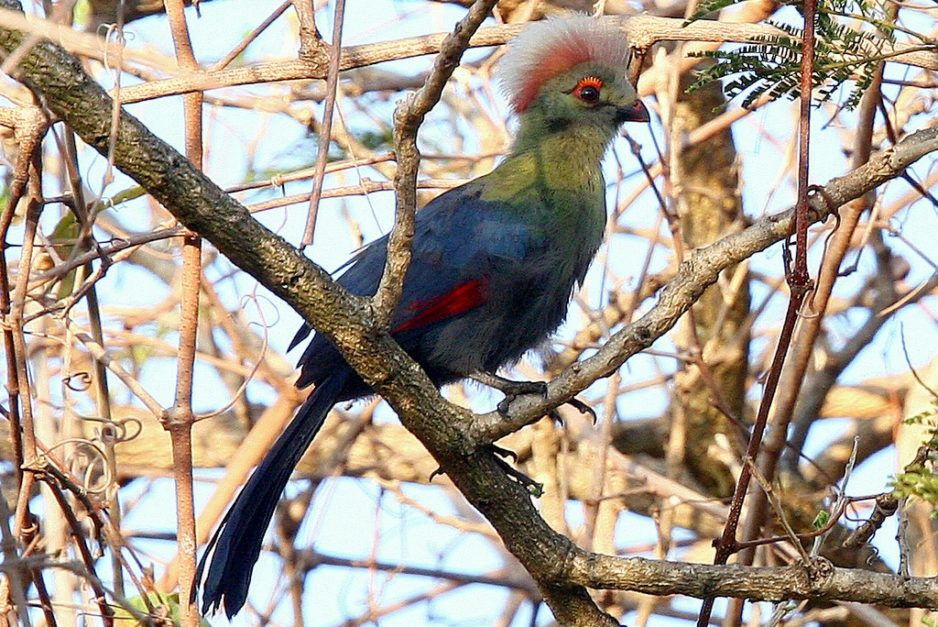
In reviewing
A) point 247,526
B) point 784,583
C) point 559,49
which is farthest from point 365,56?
point 784,583

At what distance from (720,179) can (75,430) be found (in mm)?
3045

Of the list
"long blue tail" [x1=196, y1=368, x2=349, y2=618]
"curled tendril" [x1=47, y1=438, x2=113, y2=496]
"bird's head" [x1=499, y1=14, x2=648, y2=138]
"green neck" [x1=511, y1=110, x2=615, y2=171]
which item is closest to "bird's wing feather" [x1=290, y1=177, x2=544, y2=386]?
"long blue tail" [x1=196, y1=368, x2=349, y2=618]

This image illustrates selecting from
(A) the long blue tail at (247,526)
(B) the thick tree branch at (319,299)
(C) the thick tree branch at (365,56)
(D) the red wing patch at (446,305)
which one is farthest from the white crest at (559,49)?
(B) the thick tree branch at (319,299)

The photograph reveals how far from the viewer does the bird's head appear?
12.2 ft

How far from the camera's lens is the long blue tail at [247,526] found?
3.05 m

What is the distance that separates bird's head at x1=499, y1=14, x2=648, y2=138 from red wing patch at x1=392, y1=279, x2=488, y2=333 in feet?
2.23

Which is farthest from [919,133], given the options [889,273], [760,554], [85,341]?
[889,273]

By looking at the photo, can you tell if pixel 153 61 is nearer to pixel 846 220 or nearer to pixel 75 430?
pixel 75 430

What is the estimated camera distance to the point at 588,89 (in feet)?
12.4

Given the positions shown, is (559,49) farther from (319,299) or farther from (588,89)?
(319,299)

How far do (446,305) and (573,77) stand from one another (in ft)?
2.91

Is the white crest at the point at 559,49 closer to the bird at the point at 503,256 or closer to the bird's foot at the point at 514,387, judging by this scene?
the bird at the point at 503,256

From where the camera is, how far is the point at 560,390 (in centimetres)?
257

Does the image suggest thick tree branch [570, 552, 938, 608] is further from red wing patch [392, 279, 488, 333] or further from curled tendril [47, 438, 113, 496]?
curled tendril [47, 438, 113, 496]
